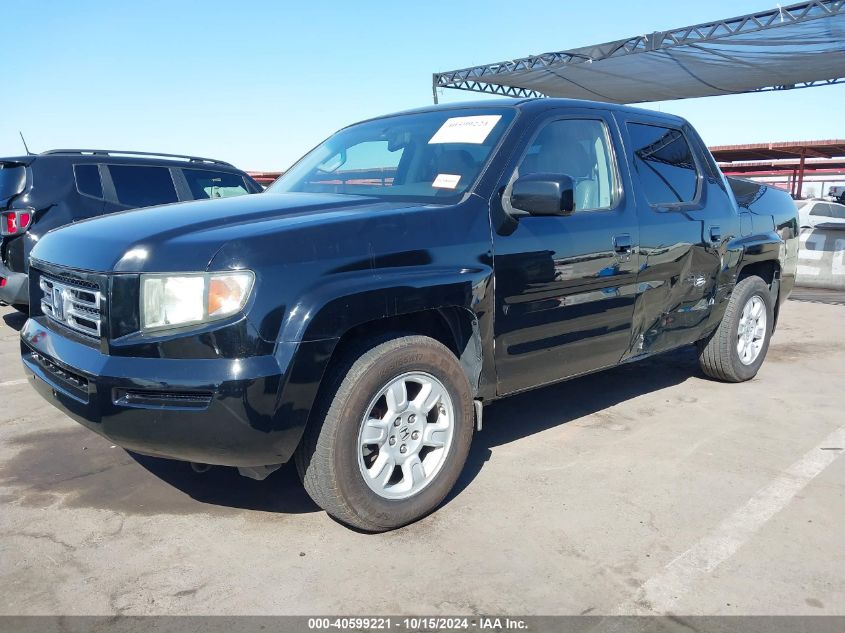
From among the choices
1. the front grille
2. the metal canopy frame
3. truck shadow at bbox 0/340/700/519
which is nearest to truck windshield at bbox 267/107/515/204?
the front grille

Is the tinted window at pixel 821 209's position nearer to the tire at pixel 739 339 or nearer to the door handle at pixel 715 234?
the tire at pixel 739 339

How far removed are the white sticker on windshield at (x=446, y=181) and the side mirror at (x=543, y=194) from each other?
279mm

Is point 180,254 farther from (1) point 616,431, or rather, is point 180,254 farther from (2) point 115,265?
(1) point 616,431

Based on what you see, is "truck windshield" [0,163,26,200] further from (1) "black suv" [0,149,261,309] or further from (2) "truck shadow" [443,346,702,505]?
(2) "truck shadow" [443,346,702,505]

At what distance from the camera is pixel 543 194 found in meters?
3.02

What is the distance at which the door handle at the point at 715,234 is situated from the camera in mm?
4434

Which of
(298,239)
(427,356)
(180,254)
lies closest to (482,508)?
(427,356)

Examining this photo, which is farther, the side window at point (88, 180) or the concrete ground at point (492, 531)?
the side window at point (88, 180)

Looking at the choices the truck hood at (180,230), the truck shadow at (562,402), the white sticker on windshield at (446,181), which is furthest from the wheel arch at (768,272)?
the truck hood at (180,230)

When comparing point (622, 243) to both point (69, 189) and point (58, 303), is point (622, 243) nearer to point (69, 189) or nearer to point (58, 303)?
point (58, 303)

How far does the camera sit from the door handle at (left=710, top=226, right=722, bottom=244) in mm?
4434

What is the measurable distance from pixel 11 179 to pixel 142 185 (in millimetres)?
1184

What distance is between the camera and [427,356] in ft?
9.26

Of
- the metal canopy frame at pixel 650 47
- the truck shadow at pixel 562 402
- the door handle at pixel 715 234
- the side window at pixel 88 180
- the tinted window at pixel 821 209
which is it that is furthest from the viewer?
the tinted window at pixel 821 209
